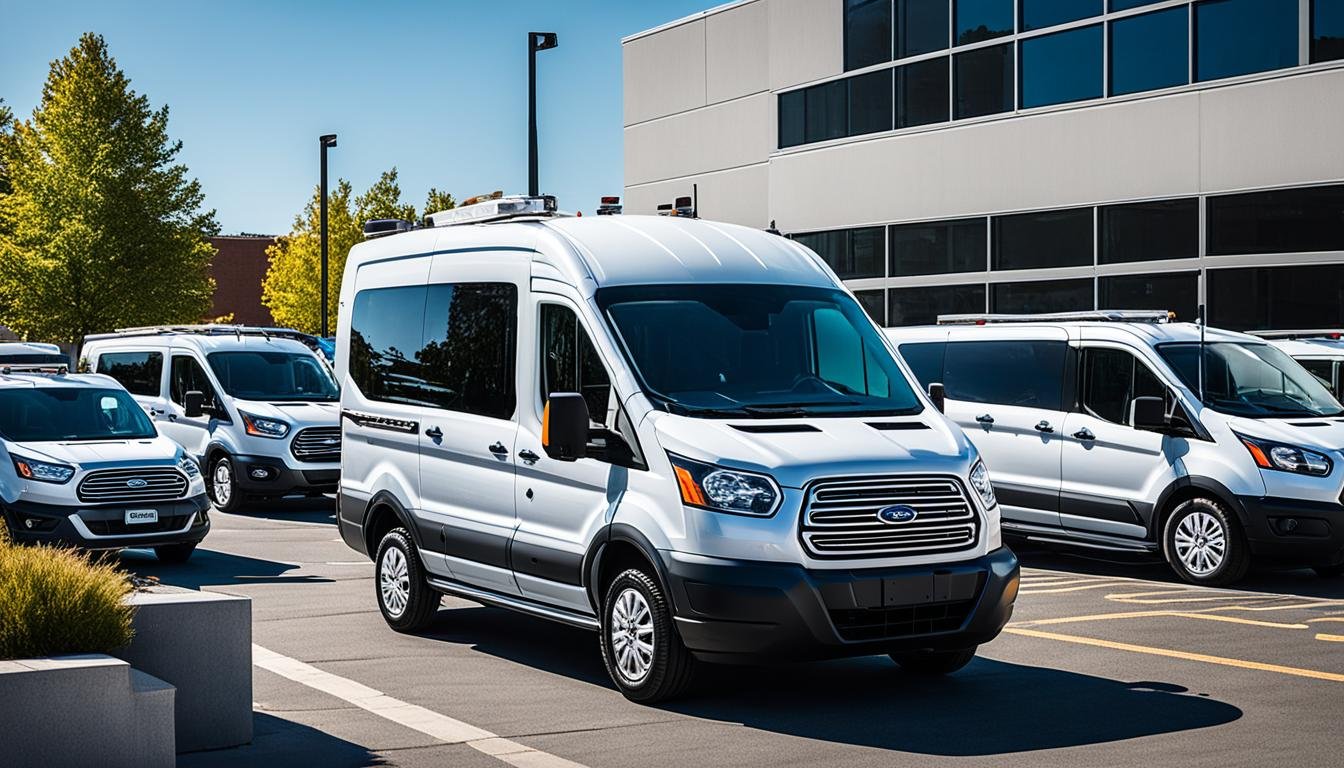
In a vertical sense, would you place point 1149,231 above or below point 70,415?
above

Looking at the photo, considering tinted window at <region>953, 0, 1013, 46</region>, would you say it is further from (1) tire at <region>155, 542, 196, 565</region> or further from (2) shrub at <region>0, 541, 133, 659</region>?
(2) shrub at <region>0, 541, 133, 659</region>

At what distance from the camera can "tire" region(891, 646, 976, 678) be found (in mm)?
9250

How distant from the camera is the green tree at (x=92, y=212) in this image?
48594mm

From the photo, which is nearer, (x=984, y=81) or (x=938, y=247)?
(x=984, y=81)

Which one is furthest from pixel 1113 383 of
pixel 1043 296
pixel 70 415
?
pixel 1043 296

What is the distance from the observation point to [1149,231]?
28156 millimetres

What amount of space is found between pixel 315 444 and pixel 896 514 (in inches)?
544

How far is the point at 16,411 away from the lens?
601 inches

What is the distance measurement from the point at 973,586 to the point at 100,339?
1836cm

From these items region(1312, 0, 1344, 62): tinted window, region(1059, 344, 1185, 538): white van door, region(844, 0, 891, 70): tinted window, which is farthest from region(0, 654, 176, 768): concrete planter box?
region(844, 0, 891, 70): tinted window

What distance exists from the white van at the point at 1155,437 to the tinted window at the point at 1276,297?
12.0 m

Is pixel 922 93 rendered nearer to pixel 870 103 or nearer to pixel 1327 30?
pixel 870 103

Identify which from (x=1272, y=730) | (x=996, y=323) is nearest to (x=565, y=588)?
(x=1272, y=730)

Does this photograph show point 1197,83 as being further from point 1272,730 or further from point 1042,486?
point 1272,730
